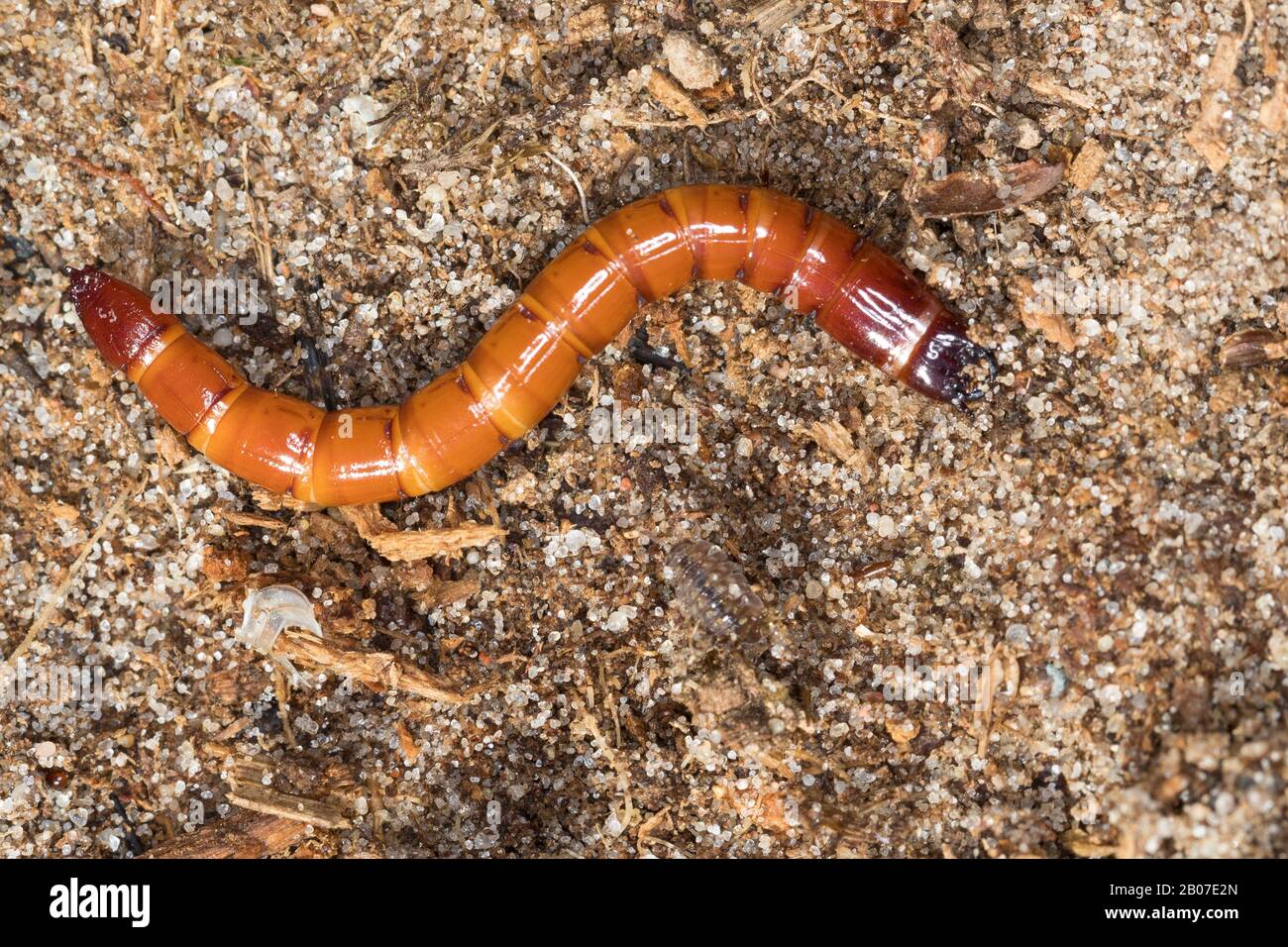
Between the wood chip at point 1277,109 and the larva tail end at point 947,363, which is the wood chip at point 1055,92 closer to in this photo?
the wood chip at point 1277,109

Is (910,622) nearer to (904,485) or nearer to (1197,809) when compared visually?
(904,485)

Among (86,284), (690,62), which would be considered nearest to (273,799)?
(86,284)

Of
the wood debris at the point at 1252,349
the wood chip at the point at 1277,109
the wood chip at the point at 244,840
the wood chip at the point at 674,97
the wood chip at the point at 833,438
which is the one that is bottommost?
the wood chip at the point at 244,840

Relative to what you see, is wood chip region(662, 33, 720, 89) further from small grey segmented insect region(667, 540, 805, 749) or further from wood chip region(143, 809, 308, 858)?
wood chip region(143, 809, 308, 858)

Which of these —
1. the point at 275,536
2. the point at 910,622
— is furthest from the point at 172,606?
the point at 910,622

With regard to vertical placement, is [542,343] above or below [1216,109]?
below

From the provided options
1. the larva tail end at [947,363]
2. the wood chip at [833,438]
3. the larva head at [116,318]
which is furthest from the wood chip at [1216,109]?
the larva head at [116,318]

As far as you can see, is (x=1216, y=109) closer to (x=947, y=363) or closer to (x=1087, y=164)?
(x=1087, y=164)
